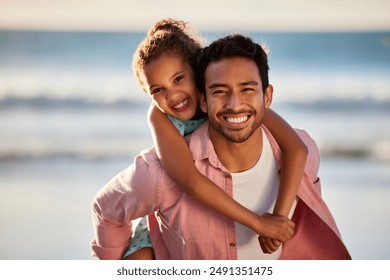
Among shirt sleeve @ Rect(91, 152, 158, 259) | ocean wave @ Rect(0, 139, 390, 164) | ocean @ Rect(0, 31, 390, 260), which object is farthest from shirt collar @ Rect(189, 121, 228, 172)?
ocean wave @ Rect(0, 139, 390, 164)

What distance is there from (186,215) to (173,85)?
1.16ft

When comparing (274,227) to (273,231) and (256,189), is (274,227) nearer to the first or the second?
(273,231)

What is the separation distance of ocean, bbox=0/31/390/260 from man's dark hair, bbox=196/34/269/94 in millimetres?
468

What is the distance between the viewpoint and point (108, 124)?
2975 mm

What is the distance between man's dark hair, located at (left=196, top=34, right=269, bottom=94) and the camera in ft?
6.13

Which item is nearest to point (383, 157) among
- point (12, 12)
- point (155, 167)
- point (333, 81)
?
point (333, 81)

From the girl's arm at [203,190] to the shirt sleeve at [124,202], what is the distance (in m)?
0.06

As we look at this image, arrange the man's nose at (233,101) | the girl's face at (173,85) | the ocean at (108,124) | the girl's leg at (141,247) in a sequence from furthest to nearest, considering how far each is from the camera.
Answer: the ocean at (108,124)
the girl's leg at (141,247)
the girl's face at (173,85)
the man's nose at (233,101)

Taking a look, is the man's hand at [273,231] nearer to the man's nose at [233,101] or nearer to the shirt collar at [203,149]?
the shirt collar at [203,149]

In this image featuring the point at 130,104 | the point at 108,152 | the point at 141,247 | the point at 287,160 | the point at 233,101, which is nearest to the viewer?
the point at 233,101

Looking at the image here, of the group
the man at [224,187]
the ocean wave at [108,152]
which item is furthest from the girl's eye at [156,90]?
the ocean wave at [108,152]

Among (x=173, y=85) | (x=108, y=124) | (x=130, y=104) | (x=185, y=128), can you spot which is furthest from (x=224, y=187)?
(x=130, y=104)

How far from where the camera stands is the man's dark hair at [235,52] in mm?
1868

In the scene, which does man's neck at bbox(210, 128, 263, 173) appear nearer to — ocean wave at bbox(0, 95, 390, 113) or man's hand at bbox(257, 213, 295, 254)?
man's hand at bbox(257, 213, 295, 254)
